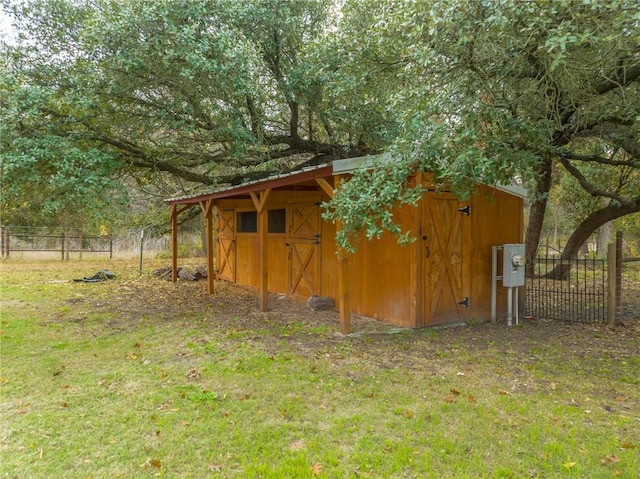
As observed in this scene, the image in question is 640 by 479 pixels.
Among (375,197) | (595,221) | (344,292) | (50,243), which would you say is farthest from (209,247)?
(50,243)

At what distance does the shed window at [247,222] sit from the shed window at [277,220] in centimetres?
61

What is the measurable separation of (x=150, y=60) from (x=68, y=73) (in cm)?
135

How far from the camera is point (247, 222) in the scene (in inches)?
367

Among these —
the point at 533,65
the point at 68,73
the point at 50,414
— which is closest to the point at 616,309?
the point at 533,65

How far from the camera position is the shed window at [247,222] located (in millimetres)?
9000

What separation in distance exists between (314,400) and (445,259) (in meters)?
3.01

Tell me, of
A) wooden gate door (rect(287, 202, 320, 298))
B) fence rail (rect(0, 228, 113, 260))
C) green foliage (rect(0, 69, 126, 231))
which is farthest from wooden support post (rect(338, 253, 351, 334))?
fence rail (rect(0, 228, 113, 260))

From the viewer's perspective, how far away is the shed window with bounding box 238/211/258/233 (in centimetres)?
900

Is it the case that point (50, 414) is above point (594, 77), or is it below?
below

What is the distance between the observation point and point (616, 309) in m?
5.69

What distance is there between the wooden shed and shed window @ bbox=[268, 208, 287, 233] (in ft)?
0.76

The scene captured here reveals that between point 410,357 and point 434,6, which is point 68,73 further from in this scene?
point 410,357

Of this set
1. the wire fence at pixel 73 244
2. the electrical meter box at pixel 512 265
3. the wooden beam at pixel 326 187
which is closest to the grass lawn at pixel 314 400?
the electrical meter box at pixel 512 265

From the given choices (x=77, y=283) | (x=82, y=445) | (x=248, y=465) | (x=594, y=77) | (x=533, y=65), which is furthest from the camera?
(x=77, y=283)
